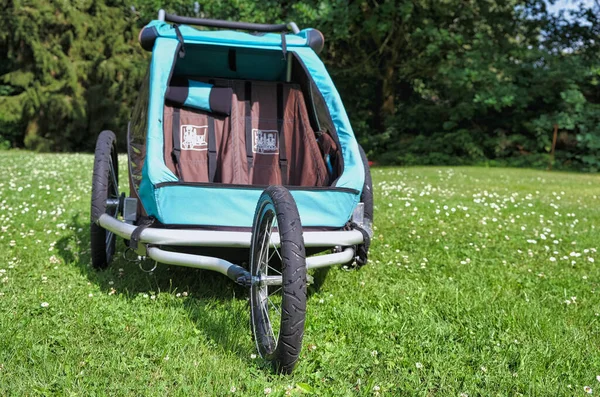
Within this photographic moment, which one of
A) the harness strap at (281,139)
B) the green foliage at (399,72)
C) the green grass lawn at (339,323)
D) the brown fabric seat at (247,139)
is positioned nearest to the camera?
the green grass lawn at (339,323)

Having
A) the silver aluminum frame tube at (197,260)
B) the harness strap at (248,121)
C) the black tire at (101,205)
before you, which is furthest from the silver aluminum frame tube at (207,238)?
the harness strap at (248,121)

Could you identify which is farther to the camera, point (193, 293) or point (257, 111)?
point (257, 111)

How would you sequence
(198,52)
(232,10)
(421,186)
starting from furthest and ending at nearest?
(232,10) → (421,186) → (198,52)

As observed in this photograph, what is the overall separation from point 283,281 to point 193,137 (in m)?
2.25

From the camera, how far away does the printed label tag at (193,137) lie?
160 inches

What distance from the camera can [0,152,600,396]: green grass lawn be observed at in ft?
7.39

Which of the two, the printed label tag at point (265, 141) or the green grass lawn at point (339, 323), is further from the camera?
the printed label tag at point (265, 141)

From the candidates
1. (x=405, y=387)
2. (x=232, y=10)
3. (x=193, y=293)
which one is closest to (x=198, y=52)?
(x=193, y=293)

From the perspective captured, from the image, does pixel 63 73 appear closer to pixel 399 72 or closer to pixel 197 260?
→ pixel 399 72

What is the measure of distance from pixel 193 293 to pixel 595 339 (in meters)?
2.21

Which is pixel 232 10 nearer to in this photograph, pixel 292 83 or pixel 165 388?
pixel 292 83

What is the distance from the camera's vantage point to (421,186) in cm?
898

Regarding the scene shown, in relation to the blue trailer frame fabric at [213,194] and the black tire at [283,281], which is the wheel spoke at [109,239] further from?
the black tire at [283,281]

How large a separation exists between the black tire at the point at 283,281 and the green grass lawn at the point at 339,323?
0.12m
